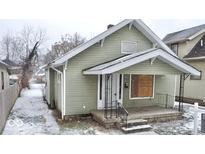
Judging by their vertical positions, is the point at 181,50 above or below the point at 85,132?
above

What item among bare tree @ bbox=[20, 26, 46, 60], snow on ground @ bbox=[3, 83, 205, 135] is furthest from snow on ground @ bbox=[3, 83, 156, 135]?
bare tree @ bbox=[20, 26, 46, 60]

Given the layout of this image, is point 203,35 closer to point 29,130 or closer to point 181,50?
point 181,50

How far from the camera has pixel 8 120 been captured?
332 inches

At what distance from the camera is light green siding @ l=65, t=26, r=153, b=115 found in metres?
8.70

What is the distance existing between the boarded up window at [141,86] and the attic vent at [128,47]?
1242 mm

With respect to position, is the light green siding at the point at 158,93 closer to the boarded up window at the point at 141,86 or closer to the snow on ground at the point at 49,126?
the boarded up window at the point at 141,86

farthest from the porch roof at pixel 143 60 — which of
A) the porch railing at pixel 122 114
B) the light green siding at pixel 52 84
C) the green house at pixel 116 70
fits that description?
the light green siding at pixel 52 84

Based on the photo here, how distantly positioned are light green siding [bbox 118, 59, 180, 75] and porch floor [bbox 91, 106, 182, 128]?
69.1 inches

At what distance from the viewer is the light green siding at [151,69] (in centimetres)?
820

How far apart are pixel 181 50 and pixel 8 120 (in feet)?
38.6

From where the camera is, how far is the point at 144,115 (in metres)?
8.32

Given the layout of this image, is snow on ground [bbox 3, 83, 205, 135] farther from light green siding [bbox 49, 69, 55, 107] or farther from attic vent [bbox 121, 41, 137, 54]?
attic vent [bbox 121, 41, 137, 54]

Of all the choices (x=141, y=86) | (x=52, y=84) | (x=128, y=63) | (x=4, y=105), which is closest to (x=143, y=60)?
(x=128, y=63)
